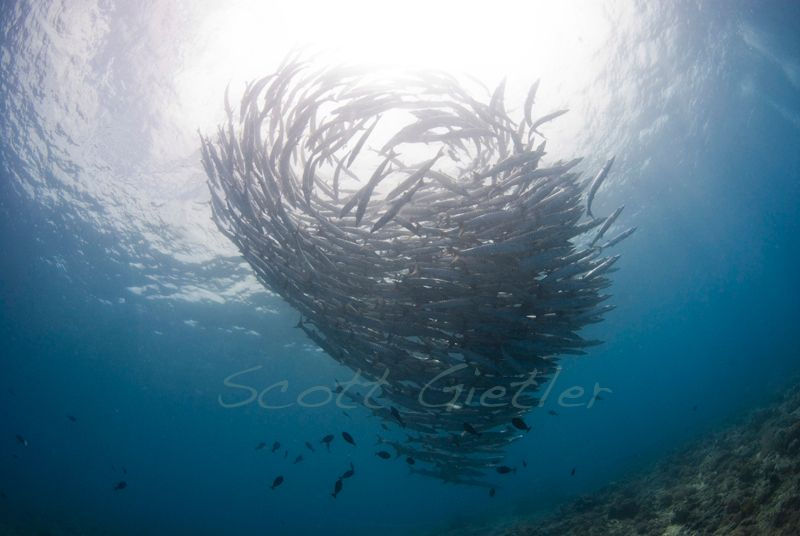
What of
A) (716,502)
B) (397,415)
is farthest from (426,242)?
(716,502)

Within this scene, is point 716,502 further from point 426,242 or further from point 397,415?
point 426,242

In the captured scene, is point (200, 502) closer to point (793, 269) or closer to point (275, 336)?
point (275, 336)

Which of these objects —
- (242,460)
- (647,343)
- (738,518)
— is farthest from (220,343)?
(242,460)

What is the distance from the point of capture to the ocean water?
380 inches

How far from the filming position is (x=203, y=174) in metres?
11.9

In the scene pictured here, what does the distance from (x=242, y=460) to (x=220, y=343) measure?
5245cm

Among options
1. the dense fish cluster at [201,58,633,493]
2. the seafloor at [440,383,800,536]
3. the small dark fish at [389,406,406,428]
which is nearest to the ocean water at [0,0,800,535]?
the seafloor at [440,383,800,536]

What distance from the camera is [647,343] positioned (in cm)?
4869

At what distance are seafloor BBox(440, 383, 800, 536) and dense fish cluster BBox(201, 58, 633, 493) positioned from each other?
3.46 meters

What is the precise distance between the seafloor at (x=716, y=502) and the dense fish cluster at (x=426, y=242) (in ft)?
11.4

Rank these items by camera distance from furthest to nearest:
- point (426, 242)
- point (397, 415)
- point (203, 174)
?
point (203, 174)
point (397, 415)
point (426, 242)

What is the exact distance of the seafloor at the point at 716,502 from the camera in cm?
597

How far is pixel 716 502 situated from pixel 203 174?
1455cm

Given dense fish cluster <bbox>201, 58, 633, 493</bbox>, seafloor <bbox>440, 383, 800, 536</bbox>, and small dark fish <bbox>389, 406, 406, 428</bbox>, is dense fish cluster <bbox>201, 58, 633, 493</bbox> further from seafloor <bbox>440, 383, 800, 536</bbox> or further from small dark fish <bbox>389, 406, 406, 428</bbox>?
seafloor <bbox>440, 383, 800, 536</bbox>
